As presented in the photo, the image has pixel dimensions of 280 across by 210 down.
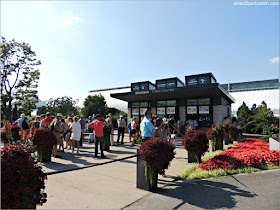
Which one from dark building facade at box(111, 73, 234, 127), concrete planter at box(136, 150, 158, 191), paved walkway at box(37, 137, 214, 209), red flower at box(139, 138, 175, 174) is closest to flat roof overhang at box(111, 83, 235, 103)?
dark building facade at box(111, 73, 234, 127)

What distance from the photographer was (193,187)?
15.7 feet

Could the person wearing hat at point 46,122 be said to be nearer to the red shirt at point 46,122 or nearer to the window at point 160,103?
the red shirt at point 46,122

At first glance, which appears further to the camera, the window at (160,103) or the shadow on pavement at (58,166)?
the window at (160,103)

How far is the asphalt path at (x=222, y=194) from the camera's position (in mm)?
3795

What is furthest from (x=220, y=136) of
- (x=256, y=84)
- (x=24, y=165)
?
(x=256, y=84)

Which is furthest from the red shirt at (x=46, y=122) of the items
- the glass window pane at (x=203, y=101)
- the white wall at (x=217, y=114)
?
the white wall at (x=217, y=114)

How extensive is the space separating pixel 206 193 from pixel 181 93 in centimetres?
1364

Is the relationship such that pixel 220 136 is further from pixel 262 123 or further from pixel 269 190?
pixel 269 190

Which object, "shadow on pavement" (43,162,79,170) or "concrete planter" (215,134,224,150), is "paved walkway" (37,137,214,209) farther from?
"concrete planter" (215,134,224,150)

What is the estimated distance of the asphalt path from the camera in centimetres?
379

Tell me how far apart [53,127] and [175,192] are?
613 cm

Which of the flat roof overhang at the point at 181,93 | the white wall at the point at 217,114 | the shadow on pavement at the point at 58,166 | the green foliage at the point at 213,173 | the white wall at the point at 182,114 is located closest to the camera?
the green foliage at the point at 213,173

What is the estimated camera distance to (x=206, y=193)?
4.39 meters

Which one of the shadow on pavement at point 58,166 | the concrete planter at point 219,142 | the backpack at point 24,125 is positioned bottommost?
the shadow on pavement at point 58,166
